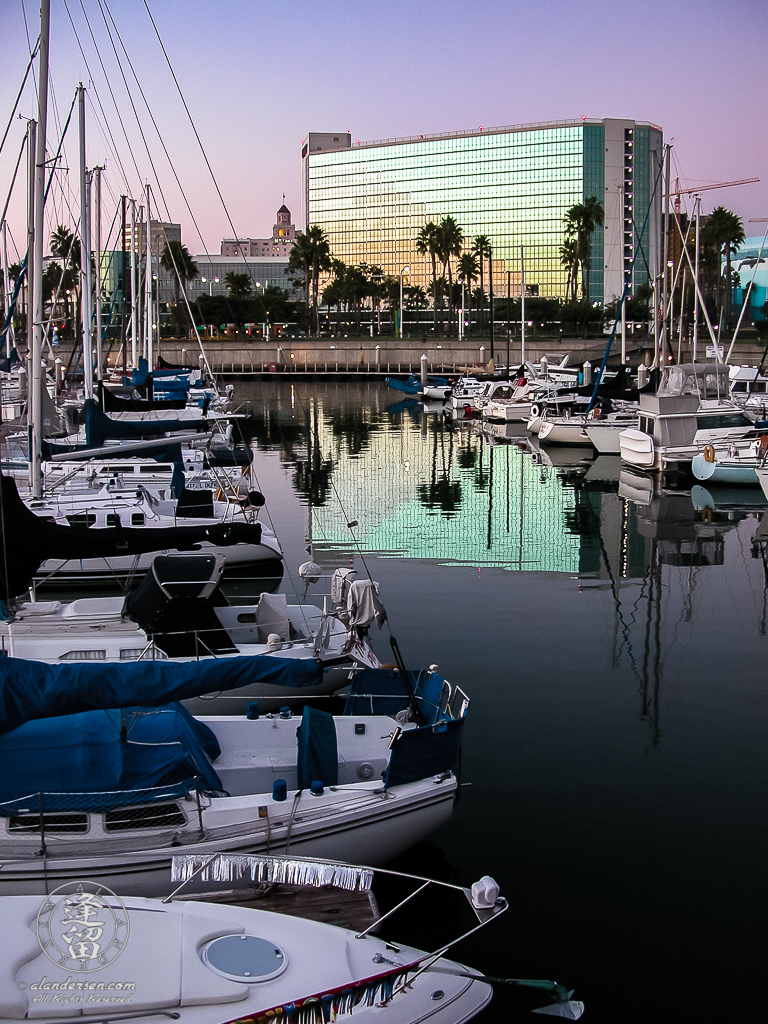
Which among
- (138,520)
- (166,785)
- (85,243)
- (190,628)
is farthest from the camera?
(85,243)

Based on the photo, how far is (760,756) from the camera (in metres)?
14.1

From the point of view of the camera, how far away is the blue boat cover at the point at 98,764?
9492mm

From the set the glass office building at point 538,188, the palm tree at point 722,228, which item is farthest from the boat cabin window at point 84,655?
the glass office building at point 538,188

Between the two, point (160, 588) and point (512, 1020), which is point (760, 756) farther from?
point (160, 588)

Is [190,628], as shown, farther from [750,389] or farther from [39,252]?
[750,389]

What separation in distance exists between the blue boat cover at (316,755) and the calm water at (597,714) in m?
1.83

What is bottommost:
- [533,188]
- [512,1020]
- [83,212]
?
[512,1020]

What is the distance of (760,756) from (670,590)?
32.1 feet

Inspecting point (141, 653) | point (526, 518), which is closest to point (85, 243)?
point (526, 518)

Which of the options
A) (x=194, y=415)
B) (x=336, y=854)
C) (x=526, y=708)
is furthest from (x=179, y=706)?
(x=194, y=415)

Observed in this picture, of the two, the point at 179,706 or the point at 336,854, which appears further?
the point at 179,706

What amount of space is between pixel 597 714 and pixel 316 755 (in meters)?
6.60

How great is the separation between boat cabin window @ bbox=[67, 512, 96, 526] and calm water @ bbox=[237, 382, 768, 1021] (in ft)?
16.1

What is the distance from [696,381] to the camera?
1618 inches
